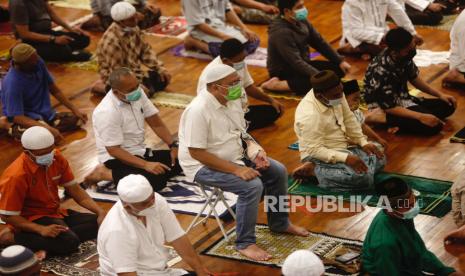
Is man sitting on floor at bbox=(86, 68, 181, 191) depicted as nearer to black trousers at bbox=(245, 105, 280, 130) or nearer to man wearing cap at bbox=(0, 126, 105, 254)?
man wearing cap at bbox=(0, 126, 105, 254)

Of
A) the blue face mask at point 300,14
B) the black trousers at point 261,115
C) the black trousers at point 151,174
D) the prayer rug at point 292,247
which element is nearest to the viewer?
the prayer rug at point 292,247

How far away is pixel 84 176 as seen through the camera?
7223 millimetres

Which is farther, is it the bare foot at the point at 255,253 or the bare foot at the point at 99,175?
the bare foot at the point at 99,175

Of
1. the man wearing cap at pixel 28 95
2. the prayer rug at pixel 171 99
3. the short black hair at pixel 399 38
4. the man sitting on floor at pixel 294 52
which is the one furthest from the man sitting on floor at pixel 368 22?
the man wearing cap at pixel 28 95

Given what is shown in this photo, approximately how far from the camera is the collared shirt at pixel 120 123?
6668 mm

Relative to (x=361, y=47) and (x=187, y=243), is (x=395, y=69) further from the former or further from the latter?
(x=187, y=243)

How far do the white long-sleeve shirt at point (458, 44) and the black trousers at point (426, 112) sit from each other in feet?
2.36

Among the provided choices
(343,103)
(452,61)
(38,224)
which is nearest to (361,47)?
(452,61)

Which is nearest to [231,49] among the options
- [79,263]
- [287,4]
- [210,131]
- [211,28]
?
[210,131]

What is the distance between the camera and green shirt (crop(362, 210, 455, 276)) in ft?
16.3

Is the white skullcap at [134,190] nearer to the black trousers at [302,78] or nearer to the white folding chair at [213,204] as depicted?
the white folding chair at [213,204]

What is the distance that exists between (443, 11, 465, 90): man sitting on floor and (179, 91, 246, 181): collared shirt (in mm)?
2944

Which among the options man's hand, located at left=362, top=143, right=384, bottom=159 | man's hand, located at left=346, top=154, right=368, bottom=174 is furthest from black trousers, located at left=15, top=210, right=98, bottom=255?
man's hand, located at left=362, top=143, right=384, bottom=159

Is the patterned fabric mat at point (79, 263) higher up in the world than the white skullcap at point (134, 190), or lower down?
lower down
